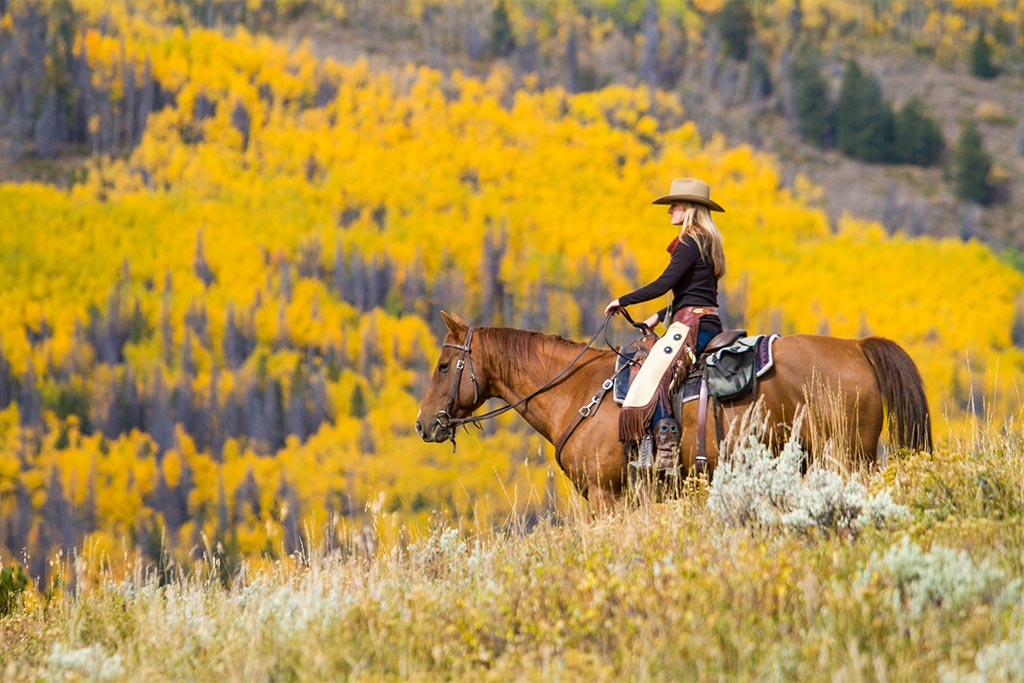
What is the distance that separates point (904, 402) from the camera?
8.24m

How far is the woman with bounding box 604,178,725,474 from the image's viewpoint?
8.55 m

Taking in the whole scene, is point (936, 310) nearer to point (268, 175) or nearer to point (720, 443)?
point (268, 175)

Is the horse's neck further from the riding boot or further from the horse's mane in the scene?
the riding boot

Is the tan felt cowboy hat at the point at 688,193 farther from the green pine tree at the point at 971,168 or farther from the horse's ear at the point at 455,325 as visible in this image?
the green pine tree at the point at 971,168

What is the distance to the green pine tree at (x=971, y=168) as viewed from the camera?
139500mm

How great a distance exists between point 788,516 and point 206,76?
155663mm

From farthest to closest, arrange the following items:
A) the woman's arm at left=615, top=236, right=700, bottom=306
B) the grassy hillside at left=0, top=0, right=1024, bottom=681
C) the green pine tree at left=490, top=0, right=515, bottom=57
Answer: the green pine tree at left=490, top=0, right=515, bottom=57, the grassy hillside at left=0, top=0, right=1024, bottom=681, the woman's arm at left=615, top=236, right=700, bottom=306

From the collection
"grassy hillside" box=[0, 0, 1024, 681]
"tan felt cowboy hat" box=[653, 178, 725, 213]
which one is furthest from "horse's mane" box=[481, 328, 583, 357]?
"grassy hillside" box=[0, 0, 1024, 681]

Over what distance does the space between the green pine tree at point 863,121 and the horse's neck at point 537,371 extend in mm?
144893

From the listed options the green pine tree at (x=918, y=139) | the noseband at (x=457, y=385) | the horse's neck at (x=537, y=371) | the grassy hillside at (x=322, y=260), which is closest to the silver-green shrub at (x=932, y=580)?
the horse's neck at (x=537, y=371)

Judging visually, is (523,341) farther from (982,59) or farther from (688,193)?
(982,59)

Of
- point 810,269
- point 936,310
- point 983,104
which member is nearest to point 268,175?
point 810,269

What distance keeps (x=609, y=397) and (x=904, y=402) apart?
7.37 ft

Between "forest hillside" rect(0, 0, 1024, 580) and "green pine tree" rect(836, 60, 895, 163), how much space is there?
14.0 feet
